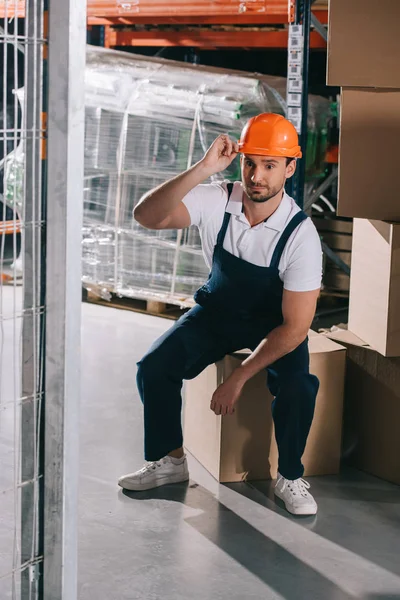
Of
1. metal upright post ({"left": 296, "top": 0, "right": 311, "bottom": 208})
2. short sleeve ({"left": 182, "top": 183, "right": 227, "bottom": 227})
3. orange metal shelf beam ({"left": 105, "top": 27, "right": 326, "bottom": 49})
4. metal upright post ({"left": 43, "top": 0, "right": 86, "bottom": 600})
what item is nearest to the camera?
metal upright post ({"left": 43, "top": 0, "right": 86, "bottom": 600})

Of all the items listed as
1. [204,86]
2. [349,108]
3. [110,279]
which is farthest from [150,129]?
[349,108]

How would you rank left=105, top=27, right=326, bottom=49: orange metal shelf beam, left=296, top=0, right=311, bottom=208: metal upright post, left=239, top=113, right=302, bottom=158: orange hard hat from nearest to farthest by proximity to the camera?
left=239, top=113, right=302, bottom=158: orange hard hat
left=296, top=0, right=311, bottom=208: metal upright post
left=105, top=27, right=326, bottom=49: orange metal shelf beam

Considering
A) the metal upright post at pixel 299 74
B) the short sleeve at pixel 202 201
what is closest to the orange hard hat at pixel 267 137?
the short sleeve at pixel 202 201

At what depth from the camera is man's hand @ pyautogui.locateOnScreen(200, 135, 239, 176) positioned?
3.68m

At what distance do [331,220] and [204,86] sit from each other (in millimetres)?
1466

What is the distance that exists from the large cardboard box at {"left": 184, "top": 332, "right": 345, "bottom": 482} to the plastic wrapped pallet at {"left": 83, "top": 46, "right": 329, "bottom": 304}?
2.58m

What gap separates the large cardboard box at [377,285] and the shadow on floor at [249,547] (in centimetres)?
101

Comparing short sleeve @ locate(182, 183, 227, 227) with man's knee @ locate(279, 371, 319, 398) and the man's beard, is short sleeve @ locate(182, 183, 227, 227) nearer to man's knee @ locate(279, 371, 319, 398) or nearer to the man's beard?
the man's beard

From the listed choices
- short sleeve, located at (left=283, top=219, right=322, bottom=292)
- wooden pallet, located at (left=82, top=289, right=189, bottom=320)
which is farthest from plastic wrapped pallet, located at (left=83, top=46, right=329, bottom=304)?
short sleeve, located at (left=283, top=219, right=322, bottom=292)

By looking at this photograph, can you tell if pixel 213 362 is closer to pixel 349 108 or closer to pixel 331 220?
pixel 349 108

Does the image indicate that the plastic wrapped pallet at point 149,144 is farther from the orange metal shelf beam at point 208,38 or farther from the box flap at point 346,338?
the box flap at point 346,338

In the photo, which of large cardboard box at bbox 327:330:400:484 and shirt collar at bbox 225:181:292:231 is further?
large cardboard box at bbox 327:330:400:484

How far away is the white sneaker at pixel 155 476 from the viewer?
4.00m

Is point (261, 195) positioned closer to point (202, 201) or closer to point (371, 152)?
point (202, 201)
